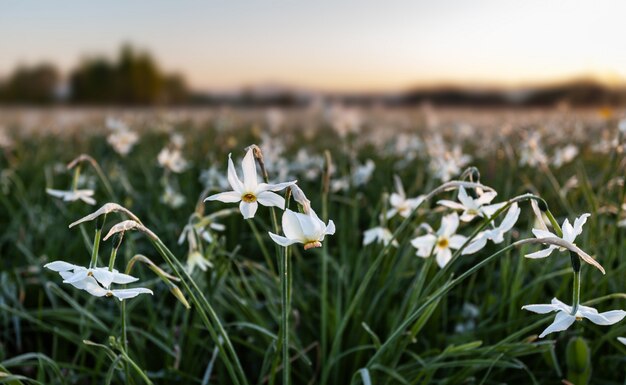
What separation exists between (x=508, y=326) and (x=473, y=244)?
68 cm

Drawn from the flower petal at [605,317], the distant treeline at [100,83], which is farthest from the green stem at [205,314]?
the distant treeline at [100,83]

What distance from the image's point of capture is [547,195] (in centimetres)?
357

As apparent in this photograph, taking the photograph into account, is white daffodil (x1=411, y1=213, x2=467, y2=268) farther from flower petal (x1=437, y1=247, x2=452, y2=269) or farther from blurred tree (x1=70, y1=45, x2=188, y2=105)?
blurred tree (x1=70, y1=45, x2=188, y2=105)

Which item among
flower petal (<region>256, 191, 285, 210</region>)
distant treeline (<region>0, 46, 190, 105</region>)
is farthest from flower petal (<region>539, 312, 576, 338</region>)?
distant treeline (<region>0, 46, 190, 105</region>)

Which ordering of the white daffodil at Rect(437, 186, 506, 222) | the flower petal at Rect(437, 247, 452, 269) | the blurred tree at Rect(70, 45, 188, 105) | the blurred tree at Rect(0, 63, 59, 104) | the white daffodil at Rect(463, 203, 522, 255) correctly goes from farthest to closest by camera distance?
the blurred tree at Rect(0, 63, 59, 104) < the blurred tree at Rect(70, 45, 188, 105) < the flower petal at Rect(437, 247, 452, 269) < the white daffodil at Rect(437, 186, 506, 222) < the white daffodil at Rect(463, 203, 522, 255)

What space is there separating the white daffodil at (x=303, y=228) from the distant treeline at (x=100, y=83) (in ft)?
112

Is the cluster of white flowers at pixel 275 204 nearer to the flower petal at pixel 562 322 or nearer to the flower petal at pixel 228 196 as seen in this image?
the flower petal at pixel 228 196

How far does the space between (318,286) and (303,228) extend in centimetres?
138

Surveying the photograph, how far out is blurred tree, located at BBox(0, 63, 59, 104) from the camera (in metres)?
39.2

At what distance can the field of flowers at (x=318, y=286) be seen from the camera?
1.32 metres

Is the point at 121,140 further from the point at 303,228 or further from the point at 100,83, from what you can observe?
the point at 100,83

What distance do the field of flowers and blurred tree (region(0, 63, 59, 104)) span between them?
126ft

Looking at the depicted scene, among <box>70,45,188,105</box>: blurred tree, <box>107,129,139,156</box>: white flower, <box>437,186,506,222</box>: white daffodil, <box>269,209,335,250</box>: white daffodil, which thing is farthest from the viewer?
<box>70,45,188,105</box>: blurred tree

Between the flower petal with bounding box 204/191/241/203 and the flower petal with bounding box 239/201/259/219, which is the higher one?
the flower petal with bounding box 204/191/241/203
